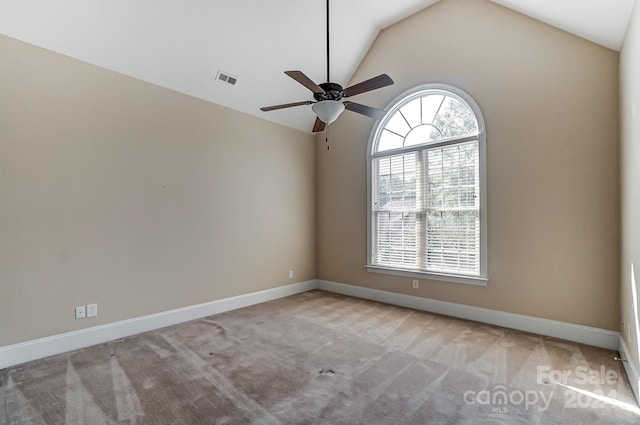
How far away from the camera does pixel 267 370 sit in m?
2.68

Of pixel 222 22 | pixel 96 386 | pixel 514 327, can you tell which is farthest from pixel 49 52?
pixel 514 327

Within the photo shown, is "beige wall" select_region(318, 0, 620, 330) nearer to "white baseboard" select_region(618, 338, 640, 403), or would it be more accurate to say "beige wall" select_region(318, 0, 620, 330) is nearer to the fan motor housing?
"white baseboard" select_region(618, 338, 640, 403)

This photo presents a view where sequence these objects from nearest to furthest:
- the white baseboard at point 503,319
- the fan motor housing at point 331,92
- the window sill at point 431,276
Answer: the fan motor housing at point 331,92
the white baseboard at point 503,319
the window sill at point 431,276

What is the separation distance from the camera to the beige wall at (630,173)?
7.50 ft

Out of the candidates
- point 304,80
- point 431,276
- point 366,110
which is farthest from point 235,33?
point 431,276

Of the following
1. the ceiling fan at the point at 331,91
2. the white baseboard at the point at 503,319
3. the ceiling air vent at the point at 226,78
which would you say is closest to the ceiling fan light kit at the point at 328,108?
the ceiling fan at the point at 331,91

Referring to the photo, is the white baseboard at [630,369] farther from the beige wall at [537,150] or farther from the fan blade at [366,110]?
the fan blade at [366,110]

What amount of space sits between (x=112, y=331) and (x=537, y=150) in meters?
5.28

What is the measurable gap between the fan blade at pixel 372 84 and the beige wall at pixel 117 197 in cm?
250

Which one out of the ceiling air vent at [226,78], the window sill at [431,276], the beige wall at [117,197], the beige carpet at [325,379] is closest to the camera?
the beige carpet at [325,379]

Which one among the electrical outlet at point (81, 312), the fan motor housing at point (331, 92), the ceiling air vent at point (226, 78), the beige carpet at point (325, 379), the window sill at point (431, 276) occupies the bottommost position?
the beige carpet at point (325, 379)

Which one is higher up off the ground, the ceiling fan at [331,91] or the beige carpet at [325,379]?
the ceiling fan at [331,91]

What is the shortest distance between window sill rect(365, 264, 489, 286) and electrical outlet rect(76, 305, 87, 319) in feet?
12.4

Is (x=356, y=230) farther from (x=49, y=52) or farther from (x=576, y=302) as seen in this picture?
(x=49, y=52)
